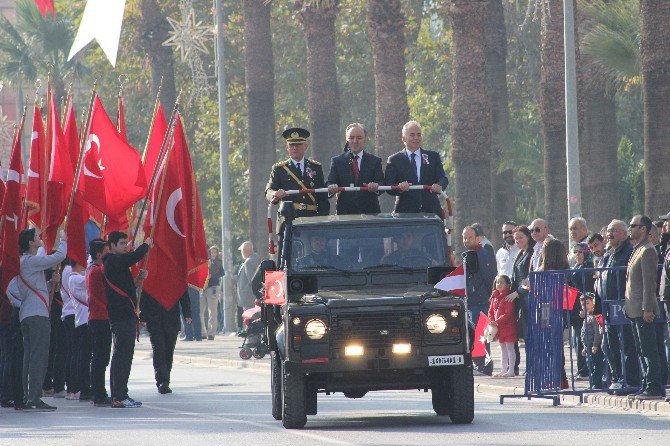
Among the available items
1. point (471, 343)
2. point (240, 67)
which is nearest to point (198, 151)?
point (240, 67)

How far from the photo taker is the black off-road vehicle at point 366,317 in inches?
571

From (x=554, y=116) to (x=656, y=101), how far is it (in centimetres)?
502

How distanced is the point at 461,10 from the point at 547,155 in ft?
9.48

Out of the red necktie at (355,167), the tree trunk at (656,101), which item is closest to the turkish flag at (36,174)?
the red necktie at (355,167)

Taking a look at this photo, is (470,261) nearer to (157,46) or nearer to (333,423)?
(333,423)

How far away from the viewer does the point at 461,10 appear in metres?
27.0

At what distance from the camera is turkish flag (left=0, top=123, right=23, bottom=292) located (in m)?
18.9

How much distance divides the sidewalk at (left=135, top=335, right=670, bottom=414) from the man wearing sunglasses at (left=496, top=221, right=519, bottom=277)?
1361 millimetres

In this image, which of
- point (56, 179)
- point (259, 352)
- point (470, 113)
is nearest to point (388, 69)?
point (470, 113)

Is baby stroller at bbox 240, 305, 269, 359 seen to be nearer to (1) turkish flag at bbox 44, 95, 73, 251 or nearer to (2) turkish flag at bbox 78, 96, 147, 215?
(2) turkish flag at bbox 78, 96, 147, 215

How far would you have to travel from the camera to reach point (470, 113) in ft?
89.2

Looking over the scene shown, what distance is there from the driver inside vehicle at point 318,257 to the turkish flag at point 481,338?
19.5 ft

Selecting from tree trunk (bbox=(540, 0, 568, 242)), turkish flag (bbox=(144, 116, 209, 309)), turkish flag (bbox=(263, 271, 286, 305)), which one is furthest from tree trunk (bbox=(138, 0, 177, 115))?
turkish flag (bbox=(263, 271, 286, 305))

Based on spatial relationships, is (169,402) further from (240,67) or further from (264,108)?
(240,67)
